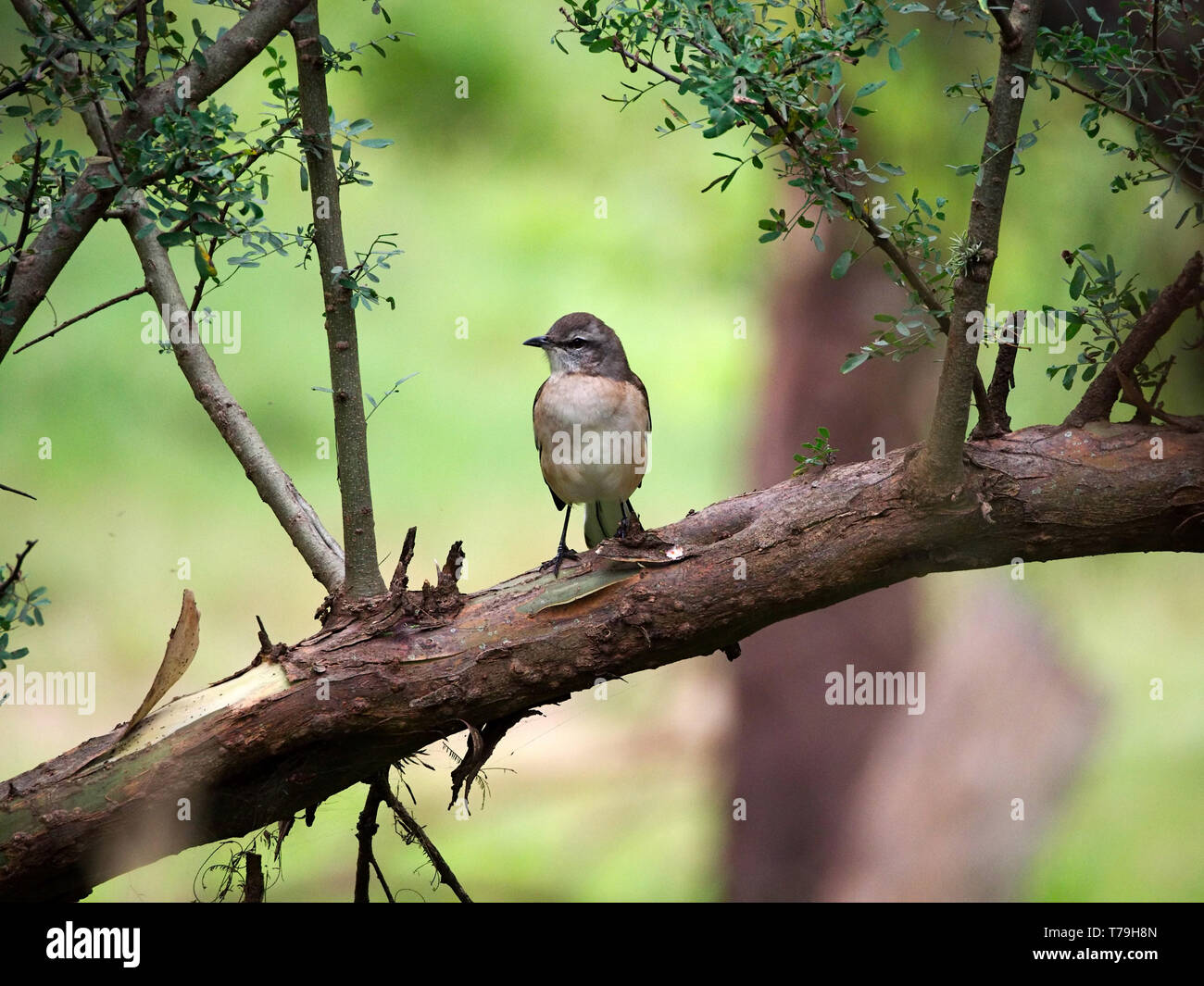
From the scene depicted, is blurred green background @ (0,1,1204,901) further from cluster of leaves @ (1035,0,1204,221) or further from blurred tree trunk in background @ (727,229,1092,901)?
cluster of leaves @ (1035,0,1204,221)

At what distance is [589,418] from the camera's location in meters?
2.15

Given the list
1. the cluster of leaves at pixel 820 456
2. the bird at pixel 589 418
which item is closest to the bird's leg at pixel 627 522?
the bird at pixel 589 418

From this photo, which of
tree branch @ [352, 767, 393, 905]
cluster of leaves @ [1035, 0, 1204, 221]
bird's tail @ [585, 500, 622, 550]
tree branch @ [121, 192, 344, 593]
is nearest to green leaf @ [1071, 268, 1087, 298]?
cluster of leaves @ [1035, 0, 1204, 221]

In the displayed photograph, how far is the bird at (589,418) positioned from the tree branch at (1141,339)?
2.82 feet

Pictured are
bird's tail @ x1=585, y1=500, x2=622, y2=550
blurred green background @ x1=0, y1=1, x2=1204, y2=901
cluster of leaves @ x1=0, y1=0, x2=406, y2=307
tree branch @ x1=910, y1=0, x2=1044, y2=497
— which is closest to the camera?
tree branch @ x1=910, y1=0, x2=1044, y2=497

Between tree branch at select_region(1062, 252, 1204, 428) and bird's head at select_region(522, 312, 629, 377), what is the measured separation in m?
0.99

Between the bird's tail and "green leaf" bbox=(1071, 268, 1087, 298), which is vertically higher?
"green leaf" bbox=(1071, 268, 1087, 298)

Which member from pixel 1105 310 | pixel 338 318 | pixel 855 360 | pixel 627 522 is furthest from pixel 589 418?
pixel 1105 310

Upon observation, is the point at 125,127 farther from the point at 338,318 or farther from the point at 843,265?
the point at 843,265

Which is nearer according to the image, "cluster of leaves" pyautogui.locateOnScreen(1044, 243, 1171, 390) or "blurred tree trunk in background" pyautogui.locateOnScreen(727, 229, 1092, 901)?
"cluster of leaves" pyautogui.locateOnScreen(1044, 243, 1171, 390)

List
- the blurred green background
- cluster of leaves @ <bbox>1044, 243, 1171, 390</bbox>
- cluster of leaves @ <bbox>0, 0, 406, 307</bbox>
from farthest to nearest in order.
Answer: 1. the blurred green background
2. cluster of leaves @ <bbox>1044, 243, 1171, 390</bbox>
3. cluster of leaves @ <bbox>0, 0, 406, 307</bbox>

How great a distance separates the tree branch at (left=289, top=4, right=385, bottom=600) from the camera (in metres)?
1.62

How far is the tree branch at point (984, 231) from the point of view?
3.93 feet

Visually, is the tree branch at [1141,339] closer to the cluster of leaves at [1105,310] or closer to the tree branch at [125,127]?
the cluster of leaves at [1105,310]
